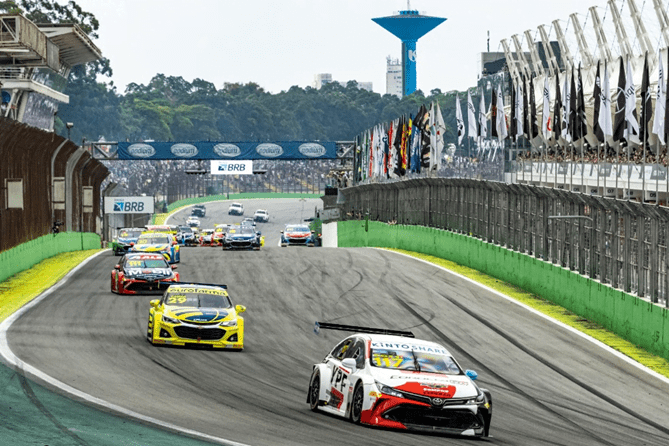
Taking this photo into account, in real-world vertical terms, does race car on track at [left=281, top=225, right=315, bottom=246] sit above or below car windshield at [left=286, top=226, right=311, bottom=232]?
below

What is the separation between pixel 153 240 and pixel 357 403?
30.2 meters

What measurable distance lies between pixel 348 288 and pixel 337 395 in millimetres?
18835

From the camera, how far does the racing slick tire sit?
14.6m

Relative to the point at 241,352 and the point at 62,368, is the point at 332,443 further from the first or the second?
the point at 241,352

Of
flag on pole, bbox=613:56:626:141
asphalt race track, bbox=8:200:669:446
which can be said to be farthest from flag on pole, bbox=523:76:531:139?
asphalt race track, bbox=8:200:669:446

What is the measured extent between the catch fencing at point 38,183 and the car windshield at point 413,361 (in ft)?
61.9

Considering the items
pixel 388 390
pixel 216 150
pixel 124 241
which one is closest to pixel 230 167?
pixel 216 150

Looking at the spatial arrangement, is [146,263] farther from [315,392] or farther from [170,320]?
[315,392]

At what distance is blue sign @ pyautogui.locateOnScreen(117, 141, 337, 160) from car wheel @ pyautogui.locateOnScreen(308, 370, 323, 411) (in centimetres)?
7946

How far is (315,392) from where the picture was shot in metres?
16.0

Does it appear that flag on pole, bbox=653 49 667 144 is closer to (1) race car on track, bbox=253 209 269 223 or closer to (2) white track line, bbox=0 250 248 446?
(2) white track line, bbox=0 250 248 446

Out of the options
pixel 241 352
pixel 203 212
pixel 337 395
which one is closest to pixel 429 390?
pixel 337 395

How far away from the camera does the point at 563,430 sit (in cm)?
1571

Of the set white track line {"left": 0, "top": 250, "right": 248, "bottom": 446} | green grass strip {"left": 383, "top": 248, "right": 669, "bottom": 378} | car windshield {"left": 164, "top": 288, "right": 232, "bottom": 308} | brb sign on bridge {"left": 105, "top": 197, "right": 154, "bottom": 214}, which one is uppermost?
brb sign on bridge {"left": 105, "top": 197, "right": 154, "bottom": 214}
